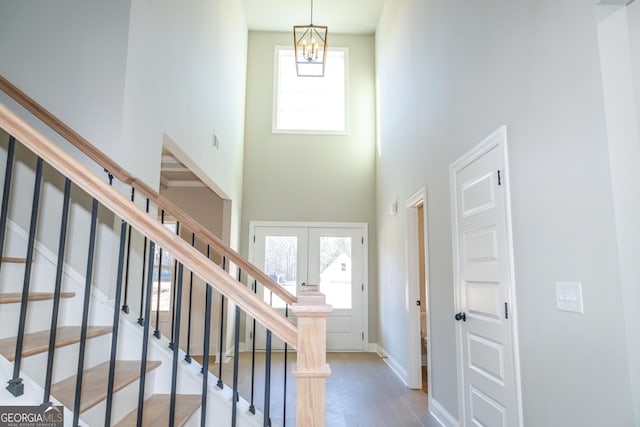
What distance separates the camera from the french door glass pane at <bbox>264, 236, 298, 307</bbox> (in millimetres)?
6461

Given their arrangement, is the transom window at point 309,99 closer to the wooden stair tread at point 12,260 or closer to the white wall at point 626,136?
the wooden stair tread at point 12,260

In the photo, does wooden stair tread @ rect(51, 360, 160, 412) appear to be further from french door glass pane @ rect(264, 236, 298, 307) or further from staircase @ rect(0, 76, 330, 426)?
french door glass pane @ rect(264, 236, 298, 307)

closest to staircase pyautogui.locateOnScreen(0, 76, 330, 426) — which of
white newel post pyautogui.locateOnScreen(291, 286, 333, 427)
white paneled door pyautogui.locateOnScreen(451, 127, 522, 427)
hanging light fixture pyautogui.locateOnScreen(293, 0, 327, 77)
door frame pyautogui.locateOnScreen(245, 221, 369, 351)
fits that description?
white newel post pyautogui.locateOnScreen(291, 286, 333, 427)

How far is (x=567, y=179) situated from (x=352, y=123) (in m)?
5.32

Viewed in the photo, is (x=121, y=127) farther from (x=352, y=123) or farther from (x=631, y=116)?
(x=352, y=123)

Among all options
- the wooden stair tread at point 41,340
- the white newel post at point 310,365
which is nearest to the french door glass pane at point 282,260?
the wooden stair tread at point 41,340

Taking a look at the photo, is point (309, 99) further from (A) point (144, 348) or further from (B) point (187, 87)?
(A) point (144, 348)

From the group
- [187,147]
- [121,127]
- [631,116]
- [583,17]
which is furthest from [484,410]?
[187,147]

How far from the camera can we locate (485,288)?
2559mm

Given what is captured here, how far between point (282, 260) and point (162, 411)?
15.1ft

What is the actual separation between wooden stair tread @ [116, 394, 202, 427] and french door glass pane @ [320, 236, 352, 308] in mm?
4394

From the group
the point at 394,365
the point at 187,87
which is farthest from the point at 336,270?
the point at 187,87

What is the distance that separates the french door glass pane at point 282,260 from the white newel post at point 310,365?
5117 millimetres

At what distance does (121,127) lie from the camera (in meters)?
2.39
